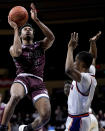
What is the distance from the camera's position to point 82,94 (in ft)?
16.3

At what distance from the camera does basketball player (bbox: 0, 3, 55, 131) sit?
495cm

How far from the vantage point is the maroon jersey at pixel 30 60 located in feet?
17.4

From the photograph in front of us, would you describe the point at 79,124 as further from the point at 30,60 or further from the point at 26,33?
the point at 26,33

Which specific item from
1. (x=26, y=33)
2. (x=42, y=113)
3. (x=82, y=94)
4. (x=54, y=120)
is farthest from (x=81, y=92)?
(x=54, y=120)

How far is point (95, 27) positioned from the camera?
622 inches

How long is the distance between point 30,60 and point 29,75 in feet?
0.79

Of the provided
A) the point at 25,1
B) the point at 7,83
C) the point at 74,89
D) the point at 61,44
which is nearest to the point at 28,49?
the point at 74,89

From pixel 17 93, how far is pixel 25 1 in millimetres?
7915

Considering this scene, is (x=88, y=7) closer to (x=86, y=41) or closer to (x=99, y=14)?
(x=99, y=14)

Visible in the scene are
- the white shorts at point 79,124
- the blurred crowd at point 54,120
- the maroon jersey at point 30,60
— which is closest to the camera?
the white shorts at point 79,124

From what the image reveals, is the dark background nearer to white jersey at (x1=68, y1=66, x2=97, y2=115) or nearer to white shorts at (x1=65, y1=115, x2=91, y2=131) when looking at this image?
white jersey at (x1=68, y1=66, x2=97, y2=115)

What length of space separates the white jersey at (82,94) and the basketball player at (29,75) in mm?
418

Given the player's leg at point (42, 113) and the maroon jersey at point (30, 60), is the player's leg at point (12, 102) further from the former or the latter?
the maroon jersey at point (30, 60)

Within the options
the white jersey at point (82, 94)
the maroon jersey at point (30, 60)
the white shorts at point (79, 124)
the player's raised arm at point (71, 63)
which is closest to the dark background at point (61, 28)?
the maroon jersey at point (30, 60)
